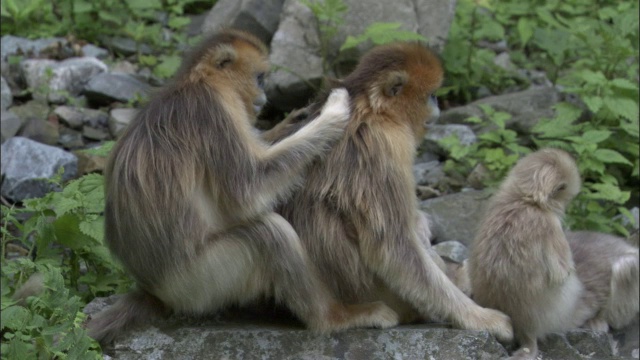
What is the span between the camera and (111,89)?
37.8 feet

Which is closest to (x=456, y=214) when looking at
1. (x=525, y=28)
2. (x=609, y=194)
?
(x=609, y=194)

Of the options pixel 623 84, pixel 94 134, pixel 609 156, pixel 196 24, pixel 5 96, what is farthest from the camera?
pixel 196 24

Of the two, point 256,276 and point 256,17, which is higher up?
point 256,17

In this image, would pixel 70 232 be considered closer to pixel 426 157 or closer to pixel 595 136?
pixel 426 157

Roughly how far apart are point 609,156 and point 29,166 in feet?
17.8

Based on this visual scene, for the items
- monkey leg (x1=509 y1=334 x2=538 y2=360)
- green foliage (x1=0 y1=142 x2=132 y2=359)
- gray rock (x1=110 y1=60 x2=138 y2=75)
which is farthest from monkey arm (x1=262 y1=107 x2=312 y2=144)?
gray rock (x1=110 y1=60 x2=138 y2=75)

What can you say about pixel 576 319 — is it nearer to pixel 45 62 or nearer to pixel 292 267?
pixel 292 267

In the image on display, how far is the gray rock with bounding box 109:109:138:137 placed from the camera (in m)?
10.9

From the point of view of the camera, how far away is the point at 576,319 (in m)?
7.50

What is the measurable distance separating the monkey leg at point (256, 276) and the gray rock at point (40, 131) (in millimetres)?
4853

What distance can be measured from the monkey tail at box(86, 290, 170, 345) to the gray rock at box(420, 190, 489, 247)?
3.40 metres

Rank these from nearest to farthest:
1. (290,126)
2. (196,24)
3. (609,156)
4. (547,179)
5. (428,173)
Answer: (290,126) → (547,179) → (609,156) → (428,173) → (196,24)

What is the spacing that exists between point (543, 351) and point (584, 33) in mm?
5182

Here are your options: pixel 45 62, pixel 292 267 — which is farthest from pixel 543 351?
pixel 45 62
